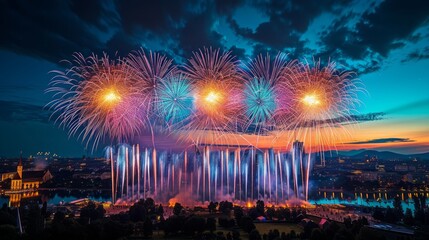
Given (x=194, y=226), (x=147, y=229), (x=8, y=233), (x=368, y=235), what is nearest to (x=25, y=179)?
(x=147, y=229)

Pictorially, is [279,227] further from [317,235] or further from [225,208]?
[225,208]

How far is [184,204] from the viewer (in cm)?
6412

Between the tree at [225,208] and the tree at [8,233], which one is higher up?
the tree at [8,233]

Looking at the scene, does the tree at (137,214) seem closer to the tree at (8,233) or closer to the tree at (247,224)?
the tree at (247,224)

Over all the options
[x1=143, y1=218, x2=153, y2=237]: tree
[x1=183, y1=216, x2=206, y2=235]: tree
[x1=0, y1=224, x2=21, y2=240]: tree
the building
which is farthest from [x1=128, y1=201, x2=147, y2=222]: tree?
the building

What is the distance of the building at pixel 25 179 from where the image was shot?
402 ft

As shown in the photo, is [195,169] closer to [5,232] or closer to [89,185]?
[5,232]

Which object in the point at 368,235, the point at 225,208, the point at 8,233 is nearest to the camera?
the point at 8,233

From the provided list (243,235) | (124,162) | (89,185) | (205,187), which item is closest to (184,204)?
(205,187)

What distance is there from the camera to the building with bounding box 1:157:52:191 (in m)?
123

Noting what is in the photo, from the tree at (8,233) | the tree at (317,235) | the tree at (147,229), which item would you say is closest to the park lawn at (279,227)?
the tree at (317,235)

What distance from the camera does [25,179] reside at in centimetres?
12900

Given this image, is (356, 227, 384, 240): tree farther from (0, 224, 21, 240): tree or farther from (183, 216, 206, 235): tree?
(0, 224, 21, 240): tree

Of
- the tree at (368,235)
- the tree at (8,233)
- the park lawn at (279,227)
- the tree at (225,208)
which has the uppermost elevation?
the tree at (8,233)
